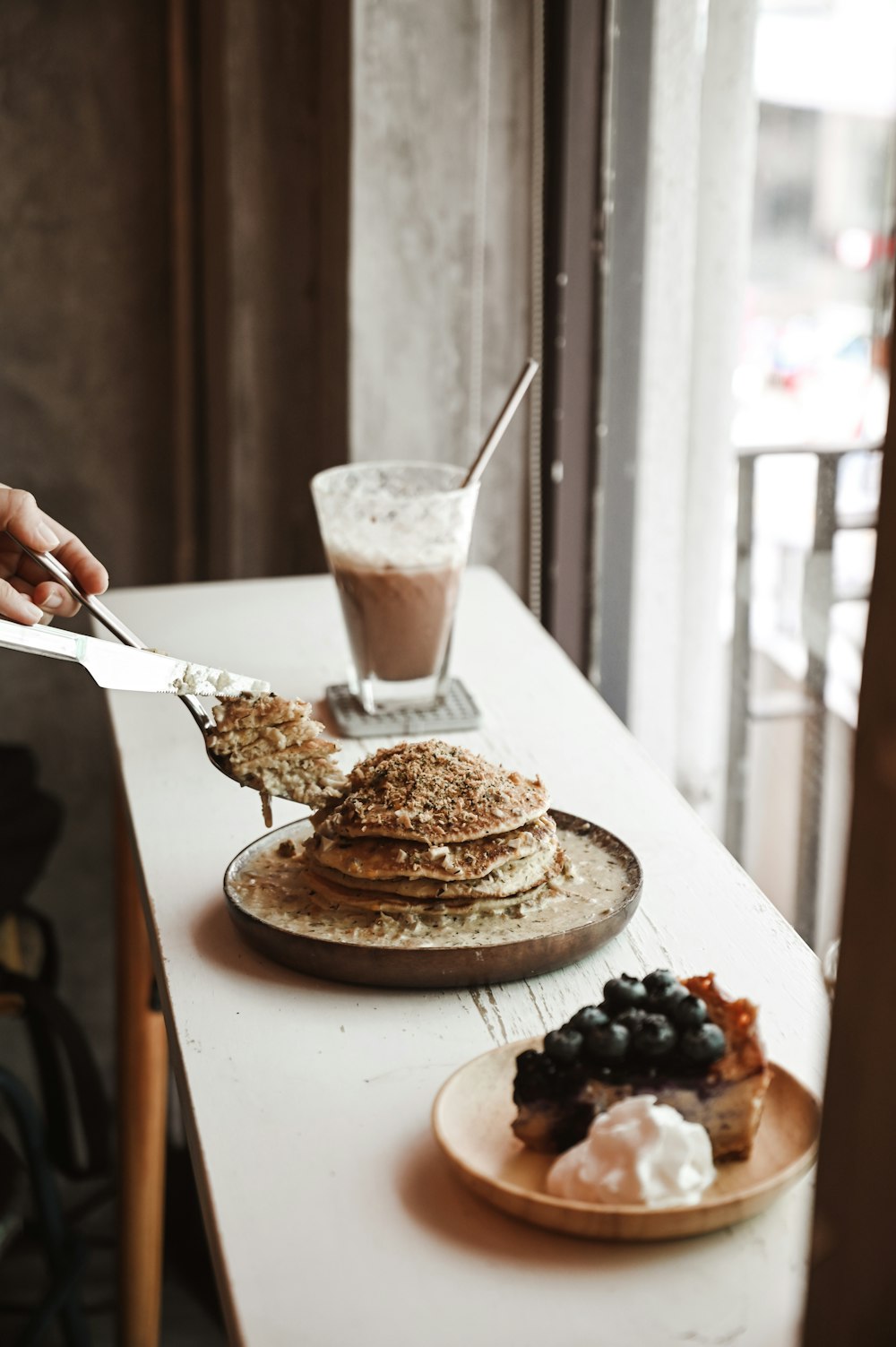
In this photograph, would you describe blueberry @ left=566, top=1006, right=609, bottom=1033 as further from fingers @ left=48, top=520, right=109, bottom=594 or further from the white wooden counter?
fingers @ left=48, top=520, right=109, bottom=594

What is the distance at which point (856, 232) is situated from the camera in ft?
17.0

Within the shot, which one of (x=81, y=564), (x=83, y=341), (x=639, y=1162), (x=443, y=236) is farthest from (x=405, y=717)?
(x=83, y=341)

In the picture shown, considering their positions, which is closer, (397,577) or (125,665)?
(125,665)

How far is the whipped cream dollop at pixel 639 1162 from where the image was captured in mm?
692

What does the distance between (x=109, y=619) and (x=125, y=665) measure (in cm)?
13

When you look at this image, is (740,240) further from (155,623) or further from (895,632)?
(895,632)

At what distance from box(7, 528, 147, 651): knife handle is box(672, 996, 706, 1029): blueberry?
→ 0.50 metres

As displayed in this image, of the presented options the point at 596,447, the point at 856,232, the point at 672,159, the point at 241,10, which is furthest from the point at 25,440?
the point at 856,232

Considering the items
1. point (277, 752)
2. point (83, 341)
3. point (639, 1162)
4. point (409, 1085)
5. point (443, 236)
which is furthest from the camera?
point (83, 341)

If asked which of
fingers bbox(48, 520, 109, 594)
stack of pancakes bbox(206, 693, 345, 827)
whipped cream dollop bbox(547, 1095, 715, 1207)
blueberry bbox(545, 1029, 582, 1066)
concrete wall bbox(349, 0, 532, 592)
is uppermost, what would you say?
concrete wall bbox(349, 0, 532, 592)

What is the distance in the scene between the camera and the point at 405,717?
1404 mm

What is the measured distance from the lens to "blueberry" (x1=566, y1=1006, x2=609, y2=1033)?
2.44 feet

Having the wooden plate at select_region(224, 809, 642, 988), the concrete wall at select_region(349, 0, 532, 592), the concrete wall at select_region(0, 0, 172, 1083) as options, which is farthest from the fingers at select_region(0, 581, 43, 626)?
the concrete wall at select_region(0, 0, 172, 1083)

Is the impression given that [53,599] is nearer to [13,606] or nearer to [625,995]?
[13,606]
